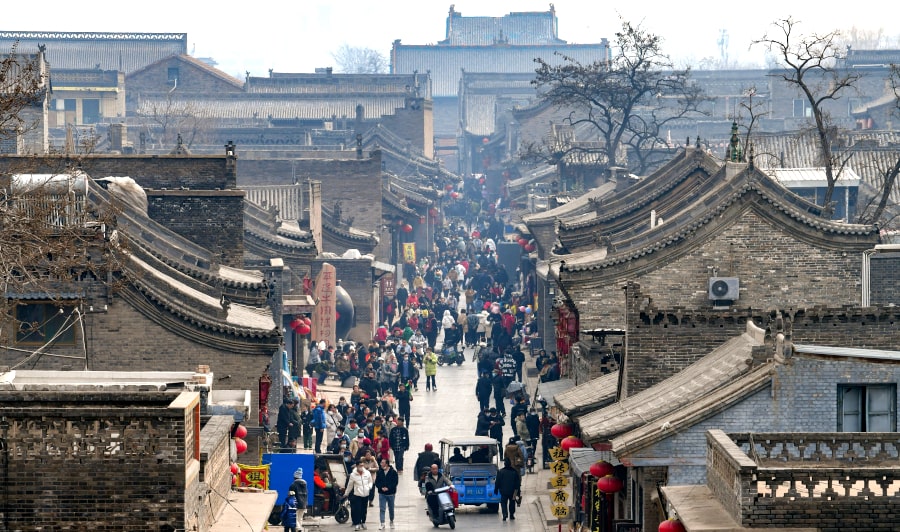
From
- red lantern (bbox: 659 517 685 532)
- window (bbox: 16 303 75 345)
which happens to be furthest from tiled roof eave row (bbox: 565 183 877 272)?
red lantern (bbox: 659 517 685 532)

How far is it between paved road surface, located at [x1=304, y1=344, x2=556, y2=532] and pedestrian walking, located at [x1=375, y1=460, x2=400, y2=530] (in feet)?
1.05

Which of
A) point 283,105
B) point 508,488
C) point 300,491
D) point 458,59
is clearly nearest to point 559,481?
point 508,488

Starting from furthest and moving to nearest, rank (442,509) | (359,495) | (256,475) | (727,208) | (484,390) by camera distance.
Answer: (484,390) < (727,208) < (359,495) < (442,509) < (256,475)

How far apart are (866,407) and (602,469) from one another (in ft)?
15.8

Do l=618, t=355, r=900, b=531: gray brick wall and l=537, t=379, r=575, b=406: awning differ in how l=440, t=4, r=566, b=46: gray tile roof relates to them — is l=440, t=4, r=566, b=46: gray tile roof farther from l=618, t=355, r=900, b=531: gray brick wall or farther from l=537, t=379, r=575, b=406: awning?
l=618, t=355, r=900, b=531: gray brick wall

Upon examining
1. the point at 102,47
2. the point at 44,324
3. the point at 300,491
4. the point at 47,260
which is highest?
the point at 102,47

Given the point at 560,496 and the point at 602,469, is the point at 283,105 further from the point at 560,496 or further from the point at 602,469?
the point at 602,469

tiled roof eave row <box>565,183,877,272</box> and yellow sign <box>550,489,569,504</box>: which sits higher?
tiled roof eave row <box>565,183,877,272</box>

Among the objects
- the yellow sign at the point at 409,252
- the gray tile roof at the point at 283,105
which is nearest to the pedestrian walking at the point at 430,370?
the yellow sign at the point at 409,252

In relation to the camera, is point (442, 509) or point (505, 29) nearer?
point (442, 509)

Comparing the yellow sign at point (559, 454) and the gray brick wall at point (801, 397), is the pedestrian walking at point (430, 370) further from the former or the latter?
the gray brick wall at point (801, 397)

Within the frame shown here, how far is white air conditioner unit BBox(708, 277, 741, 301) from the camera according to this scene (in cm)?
3344

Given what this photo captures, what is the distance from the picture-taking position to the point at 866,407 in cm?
2134

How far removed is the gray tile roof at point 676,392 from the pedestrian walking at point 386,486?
6.03 m
